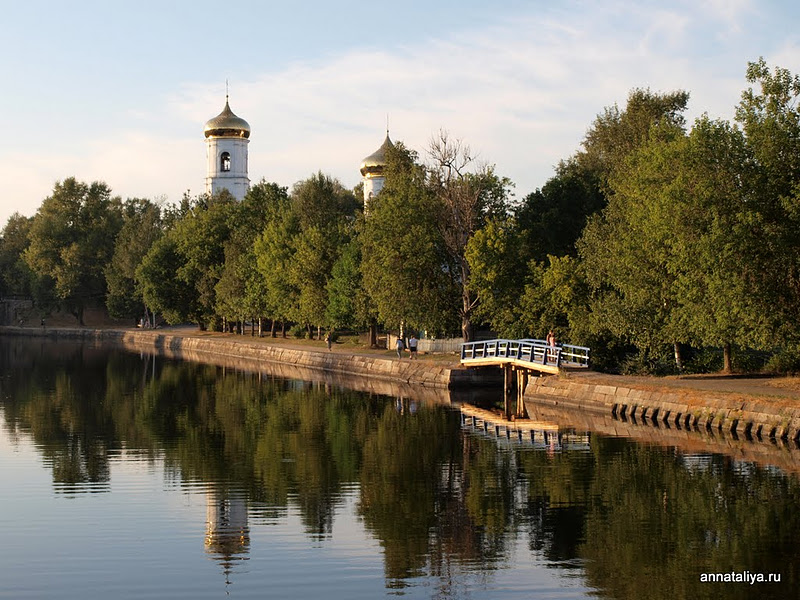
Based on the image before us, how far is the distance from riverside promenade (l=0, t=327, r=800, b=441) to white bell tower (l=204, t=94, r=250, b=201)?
2093 inches

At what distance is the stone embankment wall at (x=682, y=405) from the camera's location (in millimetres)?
32969

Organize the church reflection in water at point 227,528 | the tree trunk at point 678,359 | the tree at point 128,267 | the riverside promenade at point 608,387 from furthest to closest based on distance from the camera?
1. the tree at point 128,267
2. the tree trunk at point 678,359
3. the riverside promenade at point 608,387
4. the church reflection in water at point 227,528

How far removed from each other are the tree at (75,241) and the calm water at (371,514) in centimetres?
8411

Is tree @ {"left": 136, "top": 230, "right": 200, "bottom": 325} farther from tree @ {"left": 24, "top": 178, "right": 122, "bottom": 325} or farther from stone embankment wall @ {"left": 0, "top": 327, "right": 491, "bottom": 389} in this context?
tree @ {"left": 24, "top": 178, "right": 122, "bottom": 325}

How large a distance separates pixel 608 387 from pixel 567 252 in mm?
20640

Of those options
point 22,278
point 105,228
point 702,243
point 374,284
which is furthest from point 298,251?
point 22,278

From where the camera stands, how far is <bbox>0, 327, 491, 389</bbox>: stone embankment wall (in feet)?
180

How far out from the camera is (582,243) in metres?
54.5

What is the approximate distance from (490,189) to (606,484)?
37.4m

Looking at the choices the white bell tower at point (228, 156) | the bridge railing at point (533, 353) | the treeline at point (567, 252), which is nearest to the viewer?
the treeline at point (567, 252)

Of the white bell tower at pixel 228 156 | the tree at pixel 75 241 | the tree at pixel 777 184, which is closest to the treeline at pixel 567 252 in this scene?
the tree at pixel 777 184

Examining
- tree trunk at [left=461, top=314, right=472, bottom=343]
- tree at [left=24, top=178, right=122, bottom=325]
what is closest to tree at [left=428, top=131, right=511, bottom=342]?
tree trunk at [left=461, top=314, right=472, bottom=343]

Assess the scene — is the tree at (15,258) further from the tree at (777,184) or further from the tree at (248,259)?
the tree at (777,184)

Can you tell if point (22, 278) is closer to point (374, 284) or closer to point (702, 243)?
point (374, 284)
